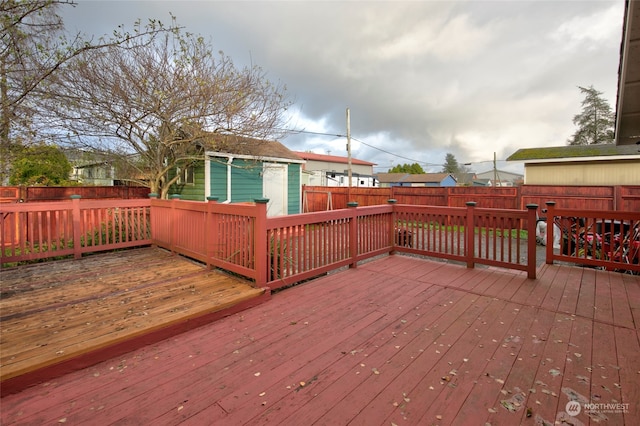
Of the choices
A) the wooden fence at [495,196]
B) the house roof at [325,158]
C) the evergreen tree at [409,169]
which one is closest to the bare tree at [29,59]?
the wooden fence at [495,196]

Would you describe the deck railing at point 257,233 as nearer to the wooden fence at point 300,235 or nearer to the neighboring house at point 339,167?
the wooden fence at point 300,235

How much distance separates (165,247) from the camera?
515cm

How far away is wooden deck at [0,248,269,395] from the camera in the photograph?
1926 mm

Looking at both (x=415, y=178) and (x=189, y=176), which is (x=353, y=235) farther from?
(x=415, y=178)

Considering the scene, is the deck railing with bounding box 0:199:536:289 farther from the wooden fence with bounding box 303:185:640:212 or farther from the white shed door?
the wooden fence with bounding box 303:185:640:212

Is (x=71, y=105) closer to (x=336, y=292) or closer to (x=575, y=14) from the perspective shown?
(x=336, y=292)

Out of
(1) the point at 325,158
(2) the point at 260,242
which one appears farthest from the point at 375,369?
(1) the point at 325,158

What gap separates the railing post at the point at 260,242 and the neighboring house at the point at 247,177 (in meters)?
5.15

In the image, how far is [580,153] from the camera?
1239 cm

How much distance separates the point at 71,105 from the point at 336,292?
6.81m

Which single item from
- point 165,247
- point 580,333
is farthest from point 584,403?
point 165,247

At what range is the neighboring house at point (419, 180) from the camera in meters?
43.0

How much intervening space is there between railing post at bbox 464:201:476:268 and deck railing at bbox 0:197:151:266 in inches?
218

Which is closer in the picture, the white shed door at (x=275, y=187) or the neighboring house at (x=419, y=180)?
the white shed door at (x=275, y=187)
